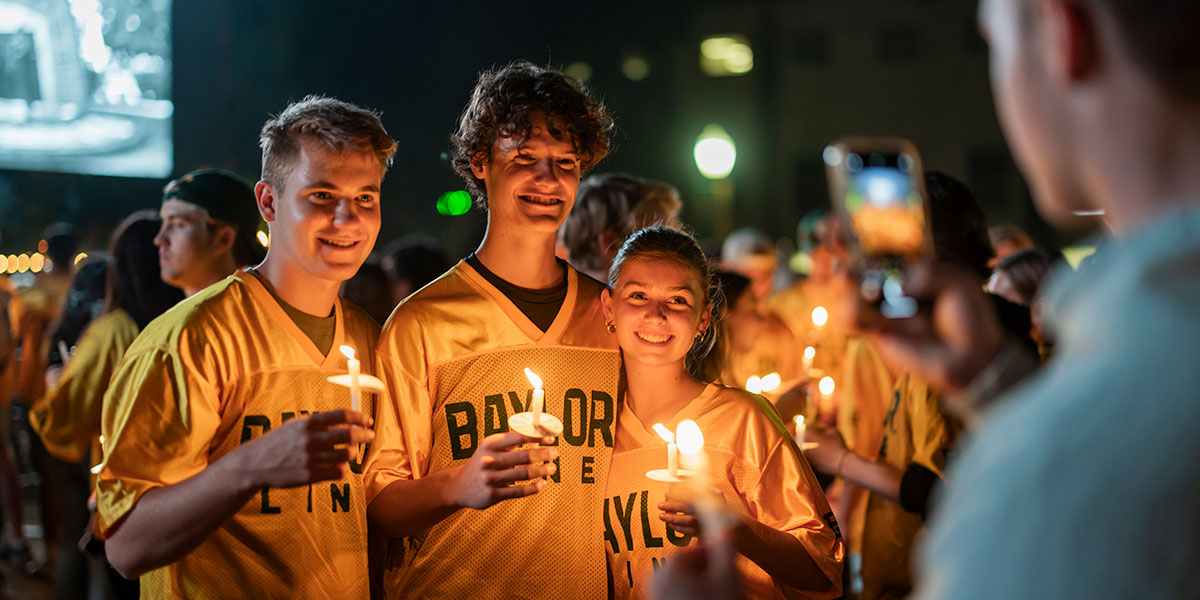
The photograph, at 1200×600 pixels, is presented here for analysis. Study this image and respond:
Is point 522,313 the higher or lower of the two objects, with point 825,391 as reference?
higher

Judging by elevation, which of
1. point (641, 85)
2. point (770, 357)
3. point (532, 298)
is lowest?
point (770, 357)

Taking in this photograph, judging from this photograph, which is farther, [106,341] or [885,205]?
[106,341]

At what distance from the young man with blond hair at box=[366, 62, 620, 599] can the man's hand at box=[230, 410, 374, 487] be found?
508 mm

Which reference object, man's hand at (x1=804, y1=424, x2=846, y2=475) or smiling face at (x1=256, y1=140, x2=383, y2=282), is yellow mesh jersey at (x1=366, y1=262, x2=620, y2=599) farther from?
man's hand at (x1=804, y1=424, x2=846, y2=475)

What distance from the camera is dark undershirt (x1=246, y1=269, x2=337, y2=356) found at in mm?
3029

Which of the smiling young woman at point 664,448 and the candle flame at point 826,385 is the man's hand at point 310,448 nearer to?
the smiling young woman at point 664,448

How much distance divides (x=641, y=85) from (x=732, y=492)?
29.5 meters

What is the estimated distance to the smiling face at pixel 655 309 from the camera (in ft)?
10.7

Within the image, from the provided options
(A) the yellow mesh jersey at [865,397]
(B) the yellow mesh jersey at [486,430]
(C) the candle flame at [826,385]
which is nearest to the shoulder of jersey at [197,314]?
(B) the yellow mesh jersey at [486,430]

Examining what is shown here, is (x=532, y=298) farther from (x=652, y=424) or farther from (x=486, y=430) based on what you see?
(x=652, y=424)

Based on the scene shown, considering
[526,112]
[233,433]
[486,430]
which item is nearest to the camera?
[233,433]

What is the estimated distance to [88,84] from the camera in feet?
45.2

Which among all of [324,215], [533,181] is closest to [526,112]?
[533,181]

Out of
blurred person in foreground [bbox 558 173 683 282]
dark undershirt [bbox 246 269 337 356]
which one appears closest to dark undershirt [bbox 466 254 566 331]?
dark undershirt [bbox 246 269 337 356]
